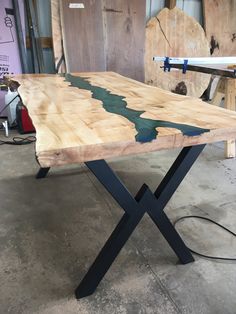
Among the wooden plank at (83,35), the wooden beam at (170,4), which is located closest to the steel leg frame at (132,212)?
the wooden plank at (83,35)

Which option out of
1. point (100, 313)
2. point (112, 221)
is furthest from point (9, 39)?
point (100, 313)

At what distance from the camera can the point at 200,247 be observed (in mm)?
1438

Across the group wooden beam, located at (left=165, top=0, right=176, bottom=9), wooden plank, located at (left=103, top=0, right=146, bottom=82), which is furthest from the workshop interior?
wooden beam, located at (left=165, top=0, right=176, bottom=9)

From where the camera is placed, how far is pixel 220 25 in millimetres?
4102

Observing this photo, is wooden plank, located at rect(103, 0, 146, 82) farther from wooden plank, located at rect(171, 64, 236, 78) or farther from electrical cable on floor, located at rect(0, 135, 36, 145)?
wooden plank, located at rect(171, 64, 236, 78)

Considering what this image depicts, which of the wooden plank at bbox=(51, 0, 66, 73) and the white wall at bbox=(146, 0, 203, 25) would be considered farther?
the white wall at bbox=(146, 0, 203, 25)

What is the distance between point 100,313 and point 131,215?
40cm

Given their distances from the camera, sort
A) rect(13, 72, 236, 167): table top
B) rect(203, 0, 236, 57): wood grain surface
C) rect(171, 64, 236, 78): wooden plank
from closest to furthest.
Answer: rect(13, 72, 236, 167): table top, rect(171, 64, 236, 78): wooden plank, rect(203, 0, 236, 57): wood grain surface

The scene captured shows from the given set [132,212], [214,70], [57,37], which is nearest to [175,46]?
[57,37]

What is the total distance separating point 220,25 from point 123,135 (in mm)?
3952

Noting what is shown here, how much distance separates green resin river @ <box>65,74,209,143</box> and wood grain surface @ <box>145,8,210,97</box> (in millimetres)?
2425

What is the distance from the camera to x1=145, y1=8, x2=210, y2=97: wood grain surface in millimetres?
3787

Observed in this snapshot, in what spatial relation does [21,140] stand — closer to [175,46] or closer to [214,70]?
[214,70]

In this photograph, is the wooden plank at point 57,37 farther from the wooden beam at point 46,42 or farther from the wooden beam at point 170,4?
the wooden beam at point 170,4
